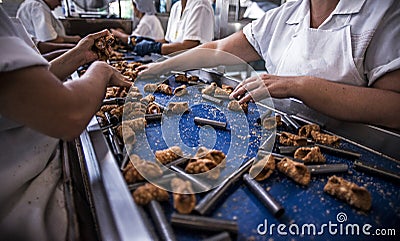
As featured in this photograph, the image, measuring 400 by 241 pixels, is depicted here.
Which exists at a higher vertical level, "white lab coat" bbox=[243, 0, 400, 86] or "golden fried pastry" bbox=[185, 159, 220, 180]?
"white lab coat" bbox=[243, 0, 400, 86]

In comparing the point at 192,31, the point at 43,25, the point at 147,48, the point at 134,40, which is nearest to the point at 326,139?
the point at 192,31

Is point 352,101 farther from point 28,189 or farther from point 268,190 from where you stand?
point 28,189

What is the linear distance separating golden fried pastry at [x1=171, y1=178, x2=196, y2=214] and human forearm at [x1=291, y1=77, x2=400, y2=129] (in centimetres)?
68

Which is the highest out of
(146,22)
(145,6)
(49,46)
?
(145,6)

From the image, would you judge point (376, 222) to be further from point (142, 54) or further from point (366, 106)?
point (142, 54)

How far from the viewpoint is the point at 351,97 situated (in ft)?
3.52

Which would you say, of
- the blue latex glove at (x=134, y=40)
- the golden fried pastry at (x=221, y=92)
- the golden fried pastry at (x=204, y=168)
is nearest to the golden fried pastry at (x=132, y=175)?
the golden fried pastry at (x=204, y=168)

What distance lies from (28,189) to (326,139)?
984mm

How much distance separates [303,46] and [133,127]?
0.90 meters

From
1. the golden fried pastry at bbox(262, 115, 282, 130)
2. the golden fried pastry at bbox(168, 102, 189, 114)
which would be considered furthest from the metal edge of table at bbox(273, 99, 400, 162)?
the golden fried pastry at bbox(168, 102, 189, 114)

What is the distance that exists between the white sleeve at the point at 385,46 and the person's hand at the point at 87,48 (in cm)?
127

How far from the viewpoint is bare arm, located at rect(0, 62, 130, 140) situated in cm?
56

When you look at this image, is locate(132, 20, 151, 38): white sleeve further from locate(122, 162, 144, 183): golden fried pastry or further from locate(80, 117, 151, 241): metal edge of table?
locate(122, 162, 144, 183): golden fried pastry

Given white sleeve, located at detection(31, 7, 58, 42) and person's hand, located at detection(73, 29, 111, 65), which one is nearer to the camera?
person's hand, located at detection(73, 29, 111, 65)
